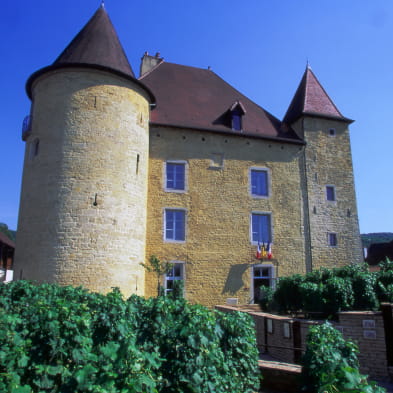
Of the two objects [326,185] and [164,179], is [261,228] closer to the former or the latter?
[326,185]

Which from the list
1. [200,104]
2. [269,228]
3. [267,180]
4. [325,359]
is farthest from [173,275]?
[325,359]

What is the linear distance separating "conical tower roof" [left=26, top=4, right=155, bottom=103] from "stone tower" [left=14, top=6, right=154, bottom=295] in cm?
4

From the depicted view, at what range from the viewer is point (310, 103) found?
1806cm

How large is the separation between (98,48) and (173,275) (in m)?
8.88

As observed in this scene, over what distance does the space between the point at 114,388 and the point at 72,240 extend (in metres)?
9.38

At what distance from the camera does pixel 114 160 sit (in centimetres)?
1271

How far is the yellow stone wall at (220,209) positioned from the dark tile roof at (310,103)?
241cm

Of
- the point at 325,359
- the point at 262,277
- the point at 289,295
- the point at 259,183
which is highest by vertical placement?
the point at 259,183

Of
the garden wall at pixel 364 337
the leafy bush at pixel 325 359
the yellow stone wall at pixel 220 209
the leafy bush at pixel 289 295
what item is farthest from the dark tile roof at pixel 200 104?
the leafy bush at pixel 325 359

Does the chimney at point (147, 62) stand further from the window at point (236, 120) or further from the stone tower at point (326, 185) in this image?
the stone tower at point (326, 185)

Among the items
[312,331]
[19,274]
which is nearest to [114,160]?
[19,274]

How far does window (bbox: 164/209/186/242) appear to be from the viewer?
1437 centimetres

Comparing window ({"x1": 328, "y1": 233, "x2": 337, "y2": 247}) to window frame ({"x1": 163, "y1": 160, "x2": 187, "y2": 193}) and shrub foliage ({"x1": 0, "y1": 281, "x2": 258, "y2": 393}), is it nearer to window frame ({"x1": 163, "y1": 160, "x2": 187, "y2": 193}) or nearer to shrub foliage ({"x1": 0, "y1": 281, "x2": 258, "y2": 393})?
window frame ({"x1": 163, "y1": 160, "x2": 187, "y2": 193})

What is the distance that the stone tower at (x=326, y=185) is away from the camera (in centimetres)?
1634
